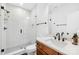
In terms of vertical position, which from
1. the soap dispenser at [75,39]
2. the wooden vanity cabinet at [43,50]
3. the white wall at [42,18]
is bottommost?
the wooden vanity cabinet at [43,50]

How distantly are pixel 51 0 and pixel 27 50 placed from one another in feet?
2.81

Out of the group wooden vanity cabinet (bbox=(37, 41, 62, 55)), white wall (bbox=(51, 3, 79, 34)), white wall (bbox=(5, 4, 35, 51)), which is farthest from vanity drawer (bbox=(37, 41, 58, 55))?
white wall (bbox=(51, 3, 79, 34))

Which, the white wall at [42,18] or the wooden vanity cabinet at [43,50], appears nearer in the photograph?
the wooden vanity cabinet at [43,50]

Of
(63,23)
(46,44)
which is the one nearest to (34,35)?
(46,44)

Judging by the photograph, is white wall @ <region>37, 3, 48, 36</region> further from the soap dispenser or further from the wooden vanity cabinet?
the soap dispenser

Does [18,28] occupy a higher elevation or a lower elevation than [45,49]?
higher

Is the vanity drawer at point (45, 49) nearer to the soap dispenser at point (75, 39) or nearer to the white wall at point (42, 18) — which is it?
the white wall at point (42, 18)

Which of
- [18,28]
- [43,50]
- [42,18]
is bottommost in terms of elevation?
Answer: [43,50]

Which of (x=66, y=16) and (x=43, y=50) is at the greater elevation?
(x=66, y=16)

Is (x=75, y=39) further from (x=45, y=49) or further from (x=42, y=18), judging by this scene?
(x=42, y=18)

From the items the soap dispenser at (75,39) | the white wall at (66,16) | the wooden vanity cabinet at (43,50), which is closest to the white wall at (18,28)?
the wooden vanity cabinet at (43,50)

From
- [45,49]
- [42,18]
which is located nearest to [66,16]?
[42,18]

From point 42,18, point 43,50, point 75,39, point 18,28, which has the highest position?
point 42,18
